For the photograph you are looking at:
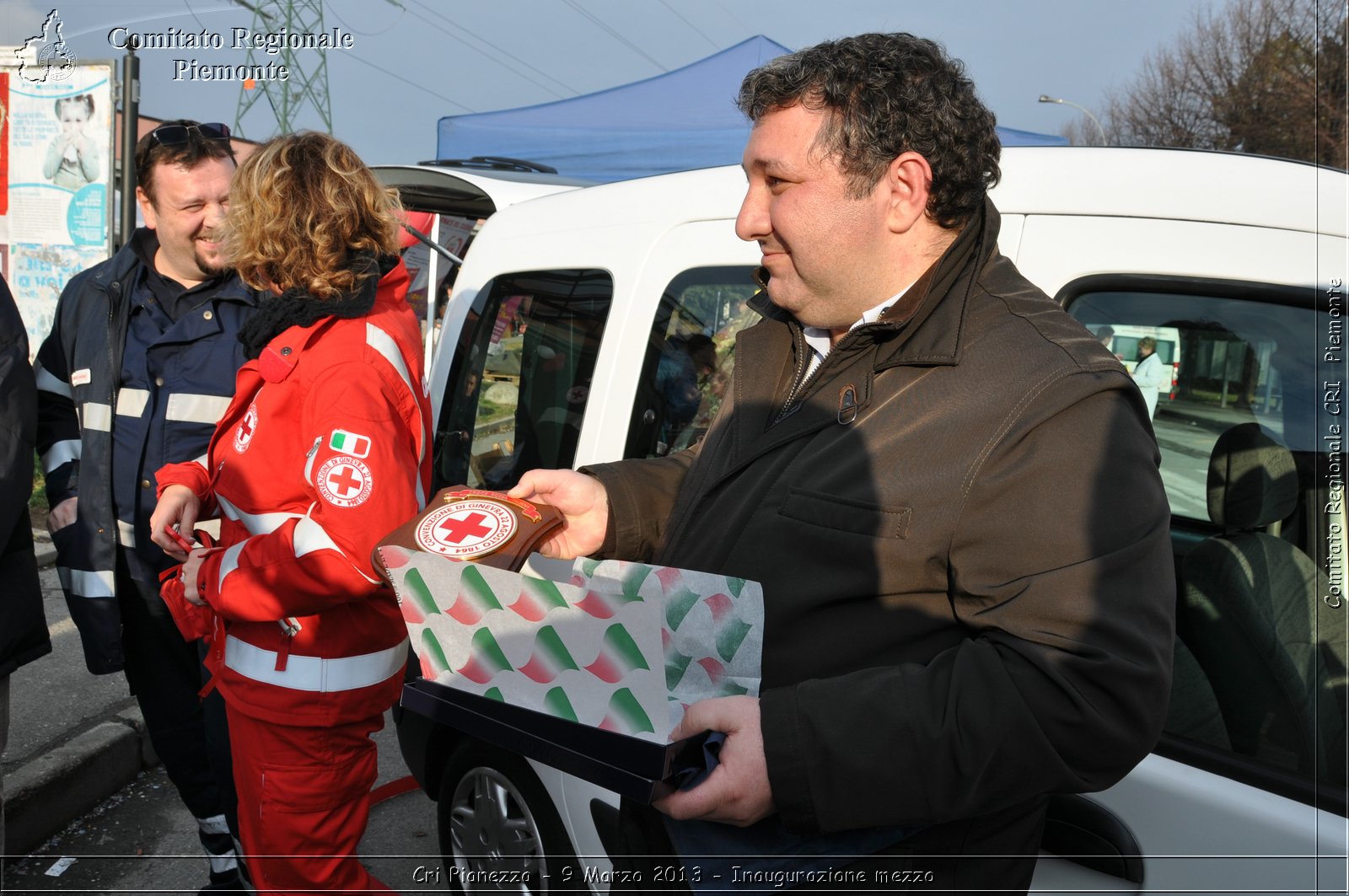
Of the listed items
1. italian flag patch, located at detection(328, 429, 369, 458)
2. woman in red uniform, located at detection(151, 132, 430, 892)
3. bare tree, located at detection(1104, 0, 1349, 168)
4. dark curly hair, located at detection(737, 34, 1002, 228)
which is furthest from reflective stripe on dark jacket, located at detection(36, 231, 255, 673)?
bare tree, located at detection(1104, 0, 1349, 168)

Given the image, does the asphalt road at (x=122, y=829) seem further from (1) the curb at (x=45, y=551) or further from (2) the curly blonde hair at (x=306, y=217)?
(2) the curly blonde hair at (x=306, y=217)

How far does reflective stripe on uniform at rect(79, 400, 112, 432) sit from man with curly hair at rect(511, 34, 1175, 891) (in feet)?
6.51

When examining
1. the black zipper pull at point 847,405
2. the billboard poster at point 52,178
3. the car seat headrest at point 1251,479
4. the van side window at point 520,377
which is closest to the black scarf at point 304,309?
the van side window at point 520,377

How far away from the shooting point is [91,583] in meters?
2.71

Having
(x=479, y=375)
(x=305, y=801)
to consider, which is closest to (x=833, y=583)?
(x=305, y=801)

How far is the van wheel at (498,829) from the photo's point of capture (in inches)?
95.3

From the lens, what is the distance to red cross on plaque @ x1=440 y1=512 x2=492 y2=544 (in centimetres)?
134

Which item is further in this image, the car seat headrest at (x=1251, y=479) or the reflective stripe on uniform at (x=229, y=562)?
the reflective stripe on uniform at (x=229, y=562)

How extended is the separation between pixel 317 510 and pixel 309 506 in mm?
119

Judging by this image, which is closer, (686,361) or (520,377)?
(686,361)

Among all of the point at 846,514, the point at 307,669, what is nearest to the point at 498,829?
the point at 307,669

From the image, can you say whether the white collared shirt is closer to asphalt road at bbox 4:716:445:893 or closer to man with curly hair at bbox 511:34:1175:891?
man with curly hair at bbox 511:34:1175:891

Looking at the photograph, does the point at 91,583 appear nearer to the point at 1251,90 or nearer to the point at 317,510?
the point at 317,510

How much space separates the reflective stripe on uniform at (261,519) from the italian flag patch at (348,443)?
0.20 metres
